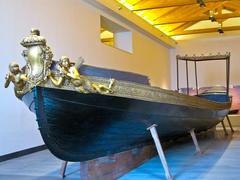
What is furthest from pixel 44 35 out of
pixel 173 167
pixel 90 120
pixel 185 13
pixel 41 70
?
pixel 185 13

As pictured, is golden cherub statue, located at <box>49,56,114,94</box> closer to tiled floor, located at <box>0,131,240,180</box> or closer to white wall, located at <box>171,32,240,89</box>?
tiled floor, located at <box>0,131,240,180</box>

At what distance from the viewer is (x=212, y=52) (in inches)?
510

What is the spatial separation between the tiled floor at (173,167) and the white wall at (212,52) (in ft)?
28.0

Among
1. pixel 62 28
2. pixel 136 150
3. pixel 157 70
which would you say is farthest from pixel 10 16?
pixel 157 70

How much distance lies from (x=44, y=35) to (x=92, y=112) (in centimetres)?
343

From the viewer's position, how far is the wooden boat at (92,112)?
212 cm

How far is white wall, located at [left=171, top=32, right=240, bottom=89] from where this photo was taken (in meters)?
12.5

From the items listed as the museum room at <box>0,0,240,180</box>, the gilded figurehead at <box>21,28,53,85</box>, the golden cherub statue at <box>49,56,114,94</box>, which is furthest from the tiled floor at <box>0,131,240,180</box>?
the gilded figurehead at <box>21,28,53,85</box>

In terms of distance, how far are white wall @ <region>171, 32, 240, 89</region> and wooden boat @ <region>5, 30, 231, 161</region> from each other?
9862 mm

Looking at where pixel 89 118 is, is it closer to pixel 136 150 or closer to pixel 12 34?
pixel 136 150

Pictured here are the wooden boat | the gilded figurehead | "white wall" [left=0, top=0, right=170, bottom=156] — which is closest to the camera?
the gilded figurehead

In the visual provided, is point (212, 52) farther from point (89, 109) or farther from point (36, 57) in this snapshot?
point (36, 57)

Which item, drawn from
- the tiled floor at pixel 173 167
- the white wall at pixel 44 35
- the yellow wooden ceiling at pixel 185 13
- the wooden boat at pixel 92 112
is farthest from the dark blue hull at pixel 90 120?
the yellow wooden ceiling at pixel 185 13

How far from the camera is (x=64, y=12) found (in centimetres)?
614
